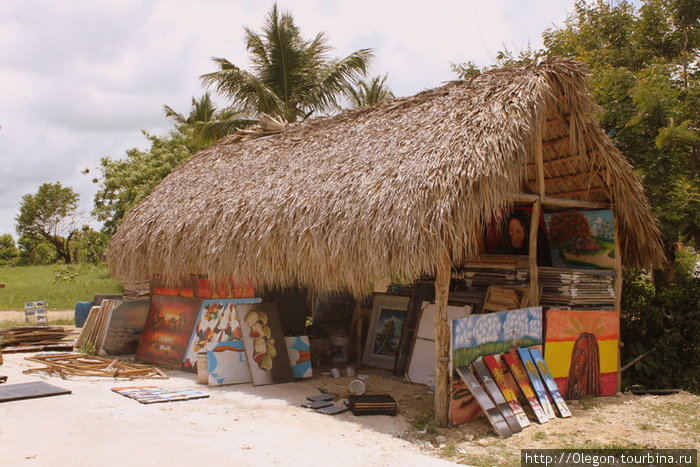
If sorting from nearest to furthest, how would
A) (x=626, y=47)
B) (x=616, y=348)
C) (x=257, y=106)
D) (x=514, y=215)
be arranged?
1. (x=616, y=348)
2. (x=514, y=215)
3. (x=626, y=47)
4. (x=257, y=106)

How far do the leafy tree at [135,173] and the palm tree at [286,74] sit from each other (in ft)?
11.7

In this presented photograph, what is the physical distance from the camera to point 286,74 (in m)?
18.0

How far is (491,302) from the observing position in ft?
25.5

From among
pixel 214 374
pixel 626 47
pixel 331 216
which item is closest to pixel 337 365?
pixel 214 374

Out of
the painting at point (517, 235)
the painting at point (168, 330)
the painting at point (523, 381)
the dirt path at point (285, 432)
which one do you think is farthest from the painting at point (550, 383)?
the painting at point (168, 330)

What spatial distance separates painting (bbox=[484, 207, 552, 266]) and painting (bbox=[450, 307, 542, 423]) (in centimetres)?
212

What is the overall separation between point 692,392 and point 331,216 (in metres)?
5.58

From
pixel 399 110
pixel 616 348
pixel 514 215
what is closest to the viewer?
pixel 616 348

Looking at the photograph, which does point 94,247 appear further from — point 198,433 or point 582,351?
point 582,351

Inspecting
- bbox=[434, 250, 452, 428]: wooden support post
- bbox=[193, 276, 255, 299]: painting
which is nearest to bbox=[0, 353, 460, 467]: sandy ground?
bbox=[434, 250, 452, 428]: wooden support post

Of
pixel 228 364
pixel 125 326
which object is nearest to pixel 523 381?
pixel 228 364

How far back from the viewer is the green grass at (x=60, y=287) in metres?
20.7

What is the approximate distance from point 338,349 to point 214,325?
6.93ft

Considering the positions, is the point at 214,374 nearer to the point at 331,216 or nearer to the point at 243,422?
the point at 243,422
